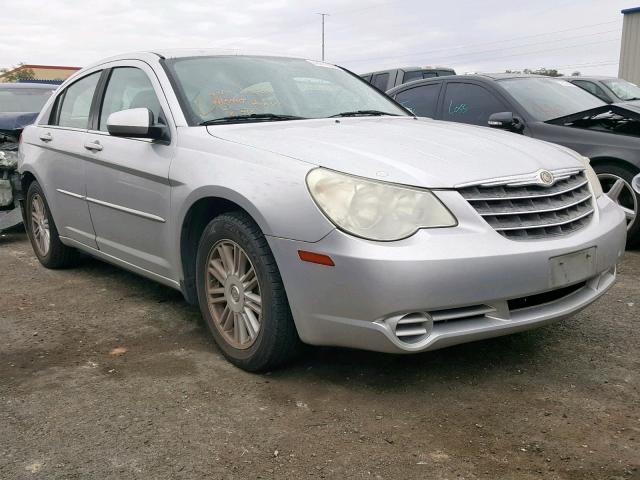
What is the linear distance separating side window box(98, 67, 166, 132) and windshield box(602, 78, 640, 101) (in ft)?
19.6

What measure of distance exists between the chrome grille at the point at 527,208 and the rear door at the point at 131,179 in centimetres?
163

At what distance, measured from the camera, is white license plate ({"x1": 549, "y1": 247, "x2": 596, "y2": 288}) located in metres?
2.91

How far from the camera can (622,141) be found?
17.9 feet

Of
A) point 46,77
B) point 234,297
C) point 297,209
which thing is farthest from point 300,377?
point 46,77

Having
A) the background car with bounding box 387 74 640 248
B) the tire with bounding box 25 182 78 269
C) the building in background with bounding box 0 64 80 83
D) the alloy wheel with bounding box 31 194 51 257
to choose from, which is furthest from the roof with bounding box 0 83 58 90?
the building in background with bounding box 0 64 80 83

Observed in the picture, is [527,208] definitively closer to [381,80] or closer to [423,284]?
[423,284]

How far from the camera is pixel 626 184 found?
17.7 feet

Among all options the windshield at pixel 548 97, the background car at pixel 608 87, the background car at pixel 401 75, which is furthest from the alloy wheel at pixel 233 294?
the background car at pixel 401 75

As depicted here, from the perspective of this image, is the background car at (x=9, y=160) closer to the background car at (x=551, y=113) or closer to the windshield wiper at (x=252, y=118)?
the background car at (x=551, y=113)

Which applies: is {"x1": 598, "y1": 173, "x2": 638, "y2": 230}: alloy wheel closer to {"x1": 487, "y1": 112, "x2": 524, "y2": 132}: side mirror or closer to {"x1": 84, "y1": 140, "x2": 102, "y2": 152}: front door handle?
{"x1": 487, "y1": 112, "x2": 524, "y2": 132}: side mirror

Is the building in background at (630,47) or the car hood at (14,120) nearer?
the car hood at (14,120)

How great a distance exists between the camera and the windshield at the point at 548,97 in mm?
6234

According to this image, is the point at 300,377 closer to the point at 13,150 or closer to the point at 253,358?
the point at 253,358

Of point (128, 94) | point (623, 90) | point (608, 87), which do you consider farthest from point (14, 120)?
point (623, 90)
